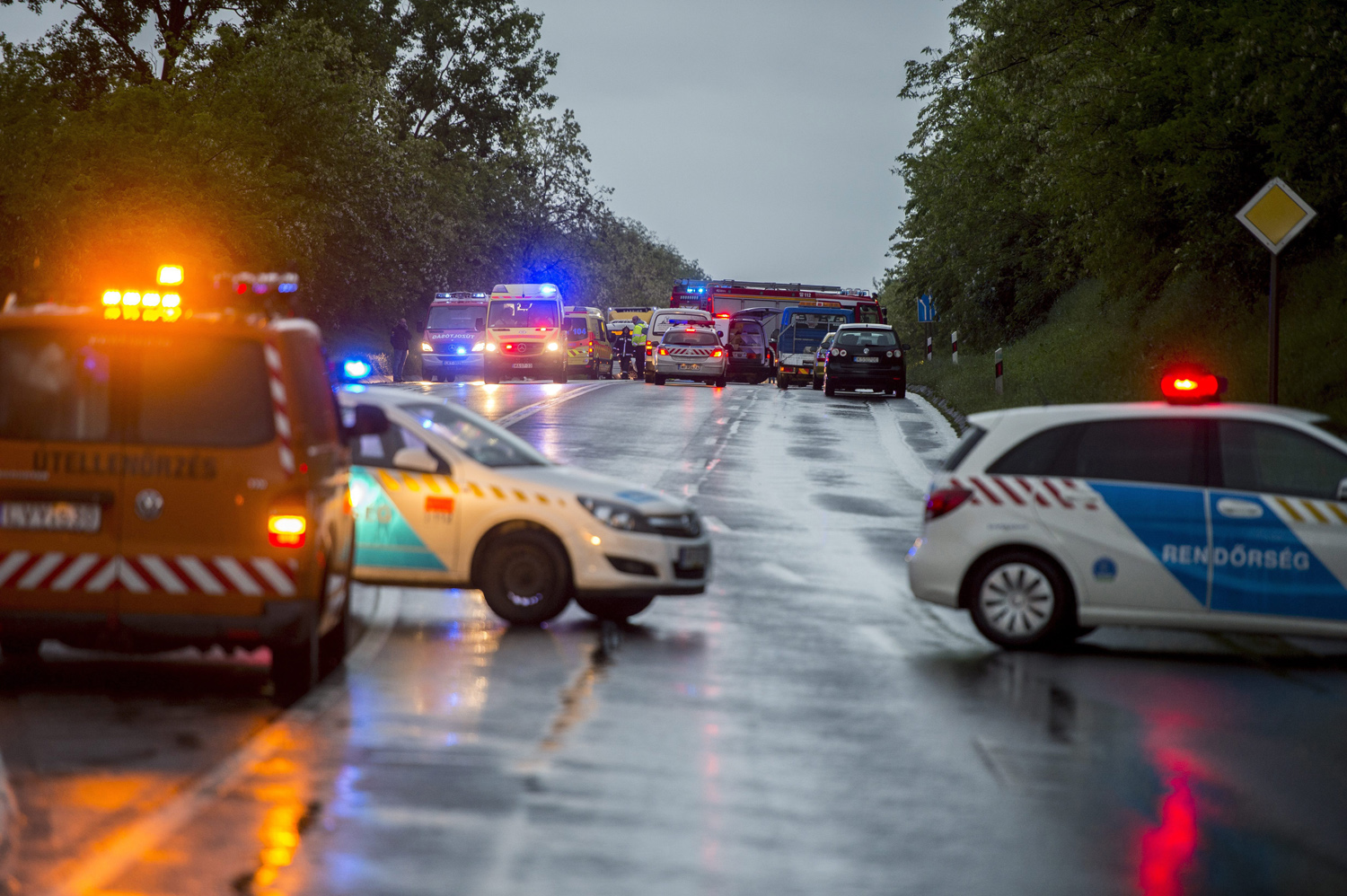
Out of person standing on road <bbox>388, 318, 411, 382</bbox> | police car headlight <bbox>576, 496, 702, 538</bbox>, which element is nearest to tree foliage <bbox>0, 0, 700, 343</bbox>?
person standing on road <bbox>388, 318, 411, 382</bbox>

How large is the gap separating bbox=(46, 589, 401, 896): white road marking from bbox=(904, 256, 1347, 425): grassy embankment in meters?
8.52

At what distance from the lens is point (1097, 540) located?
11320 mm

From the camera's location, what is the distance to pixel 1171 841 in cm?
663

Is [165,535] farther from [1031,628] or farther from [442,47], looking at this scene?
[442,47]

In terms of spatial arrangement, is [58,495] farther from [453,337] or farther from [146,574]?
[453,337]

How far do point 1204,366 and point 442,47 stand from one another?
221 ft

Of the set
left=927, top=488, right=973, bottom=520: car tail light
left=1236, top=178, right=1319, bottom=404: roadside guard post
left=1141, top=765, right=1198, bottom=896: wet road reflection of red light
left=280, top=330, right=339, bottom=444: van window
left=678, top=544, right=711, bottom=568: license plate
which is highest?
left=1236, top=178, right=1319, bottom=404: roadside guard post

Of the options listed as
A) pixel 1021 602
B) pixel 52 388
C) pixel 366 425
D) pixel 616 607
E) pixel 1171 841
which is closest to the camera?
pixel 1171 841

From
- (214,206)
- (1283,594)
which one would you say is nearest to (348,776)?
(1283,594)

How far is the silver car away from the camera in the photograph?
4547cm

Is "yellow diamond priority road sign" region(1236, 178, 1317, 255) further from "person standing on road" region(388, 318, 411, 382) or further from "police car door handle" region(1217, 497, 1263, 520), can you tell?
"person standing on road" region(388, 318, 411, 382)

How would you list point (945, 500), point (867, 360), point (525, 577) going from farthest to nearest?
1. point (867, 360)
2. point (525, 577)
3. point (945, 500)

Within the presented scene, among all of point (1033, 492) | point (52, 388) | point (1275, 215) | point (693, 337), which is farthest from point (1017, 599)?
point (693, 337)

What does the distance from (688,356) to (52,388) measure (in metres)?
37.1
